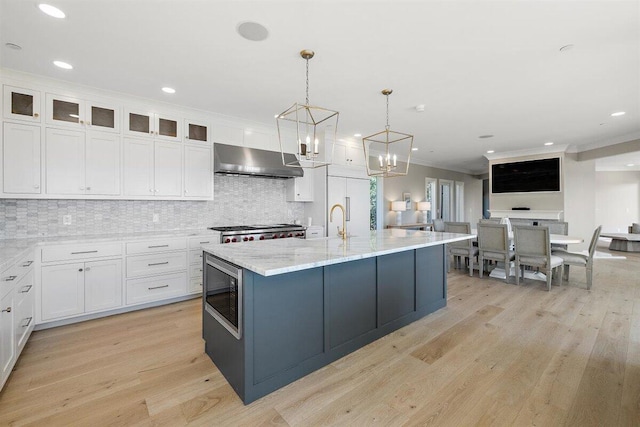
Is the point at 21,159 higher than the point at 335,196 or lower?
higher

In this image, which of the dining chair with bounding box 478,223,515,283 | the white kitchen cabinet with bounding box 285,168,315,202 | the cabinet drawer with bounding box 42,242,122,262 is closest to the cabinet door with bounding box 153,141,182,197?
the cabinet drawer with bounding box 42,242,122,262

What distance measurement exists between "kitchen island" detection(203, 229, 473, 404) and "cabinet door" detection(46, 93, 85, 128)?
245cm

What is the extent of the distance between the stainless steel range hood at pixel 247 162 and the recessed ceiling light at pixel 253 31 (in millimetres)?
1984

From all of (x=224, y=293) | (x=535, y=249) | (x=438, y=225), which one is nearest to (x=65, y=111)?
(x=224, y=293)

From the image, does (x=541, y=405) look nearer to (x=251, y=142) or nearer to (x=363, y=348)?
(x=363, y=348)

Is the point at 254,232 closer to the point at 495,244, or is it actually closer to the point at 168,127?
the point at 168,127

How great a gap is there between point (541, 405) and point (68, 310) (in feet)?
13.6

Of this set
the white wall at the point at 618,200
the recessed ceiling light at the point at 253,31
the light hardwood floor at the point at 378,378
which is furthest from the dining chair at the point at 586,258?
the white wall at the point at 618,200

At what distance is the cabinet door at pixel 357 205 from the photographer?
5473 millimetres

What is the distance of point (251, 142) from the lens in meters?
4.55

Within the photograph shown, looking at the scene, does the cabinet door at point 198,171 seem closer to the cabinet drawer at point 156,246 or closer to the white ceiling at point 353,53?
the white ceiling at point 353,53

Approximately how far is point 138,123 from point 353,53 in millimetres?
2817

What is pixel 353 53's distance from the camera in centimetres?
260

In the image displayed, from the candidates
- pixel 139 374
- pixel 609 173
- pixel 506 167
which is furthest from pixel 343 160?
pixel 609 173
